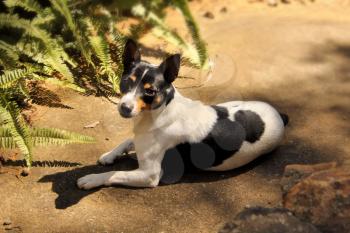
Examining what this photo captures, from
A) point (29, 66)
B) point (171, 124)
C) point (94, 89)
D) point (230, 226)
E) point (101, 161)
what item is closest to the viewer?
point (230, 226)

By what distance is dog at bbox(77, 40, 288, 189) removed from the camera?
18.1 ft

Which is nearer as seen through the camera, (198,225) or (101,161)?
(198,225)

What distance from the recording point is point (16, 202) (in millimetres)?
5594

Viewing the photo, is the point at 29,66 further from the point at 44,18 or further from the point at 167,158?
the point at 167,158

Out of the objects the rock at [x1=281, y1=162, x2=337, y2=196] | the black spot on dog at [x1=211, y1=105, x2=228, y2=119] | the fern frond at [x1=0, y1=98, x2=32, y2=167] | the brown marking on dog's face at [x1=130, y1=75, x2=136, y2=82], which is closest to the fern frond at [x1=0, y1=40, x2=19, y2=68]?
the fern frond at [x1=0, y1=98, x2=32, y2=167]

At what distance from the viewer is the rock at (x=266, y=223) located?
3.70 meters

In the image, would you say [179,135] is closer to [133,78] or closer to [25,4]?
[133,78]

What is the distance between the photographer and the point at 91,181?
18.9 ft

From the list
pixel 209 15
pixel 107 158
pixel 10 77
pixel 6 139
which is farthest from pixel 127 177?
pixel 209 15

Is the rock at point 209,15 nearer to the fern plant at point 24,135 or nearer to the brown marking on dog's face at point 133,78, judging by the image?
the fern plant at point 24,135

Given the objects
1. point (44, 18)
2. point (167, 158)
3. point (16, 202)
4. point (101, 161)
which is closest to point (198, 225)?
point (167, 158)

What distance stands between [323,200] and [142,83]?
7.00 ft

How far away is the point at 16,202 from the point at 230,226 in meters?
2.69

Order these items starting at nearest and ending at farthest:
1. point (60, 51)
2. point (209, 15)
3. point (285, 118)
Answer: point (285, 118), point (60, 51), point (209, 15)
